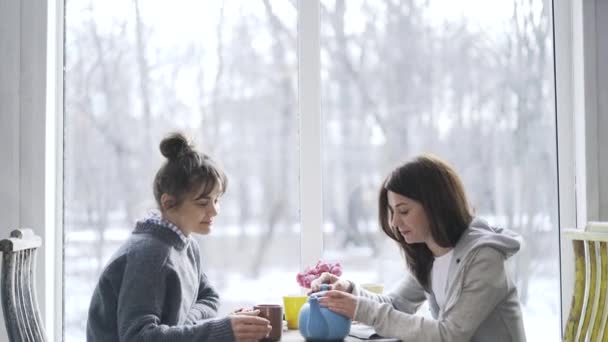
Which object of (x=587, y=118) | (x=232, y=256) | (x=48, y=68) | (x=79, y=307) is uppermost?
(x=48, y=68)

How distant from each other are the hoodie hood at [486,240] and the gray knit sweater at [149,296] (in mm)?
599

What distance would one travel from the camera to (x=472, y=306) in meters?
1.78

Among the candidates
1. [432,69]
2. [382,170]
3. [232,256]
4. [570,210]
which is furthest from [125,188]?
[570,210]

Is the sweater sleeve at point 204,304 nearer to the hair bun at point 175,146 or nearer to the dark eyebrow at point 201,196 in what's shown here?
the dark eyebrow at point 201,196

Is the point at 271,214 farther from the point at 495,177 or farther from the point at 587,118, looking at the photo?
the point at 587,118

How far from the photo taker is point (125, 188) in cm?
249

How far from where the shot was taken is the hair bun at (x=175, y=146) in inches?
72.1

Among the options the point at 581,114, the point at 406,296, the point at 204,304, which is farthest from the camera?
the point at 581,114

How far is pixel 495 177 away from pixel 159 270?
4.23 ft

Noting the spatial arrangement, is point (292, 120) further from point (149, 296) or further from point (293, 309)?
point (149, 296)

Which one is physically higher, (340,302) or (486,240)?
(486,240)

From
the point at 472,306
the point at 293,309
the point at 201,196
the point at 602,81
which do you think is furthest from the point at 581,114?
the point at 201,196

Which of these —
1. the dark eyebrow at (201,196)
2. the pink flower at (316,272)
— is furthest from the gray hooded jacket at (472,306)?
the dark eyebrow at (201,196)

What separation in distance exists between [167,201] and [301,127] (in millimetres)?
748
